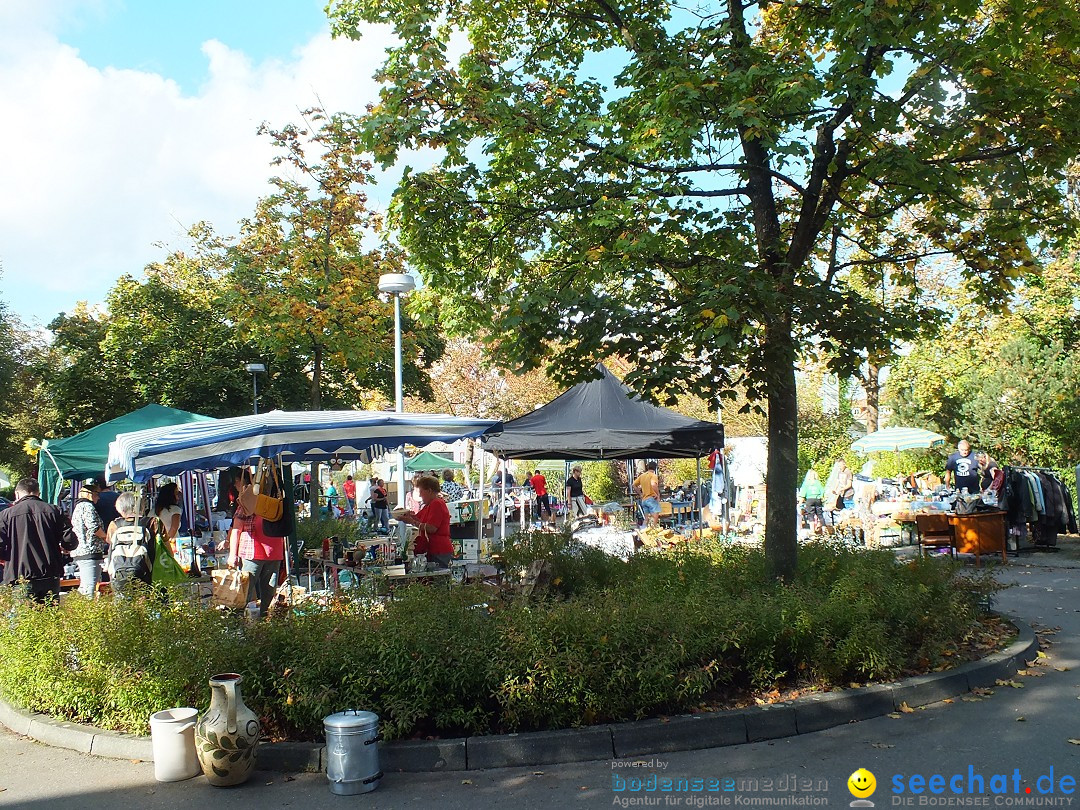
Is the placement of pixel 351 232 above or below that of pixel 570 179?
above

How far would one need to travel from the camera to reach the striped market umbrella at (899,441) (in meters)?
22.6

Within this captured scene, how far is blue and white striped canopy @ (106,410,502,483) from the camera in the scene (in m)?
9.45

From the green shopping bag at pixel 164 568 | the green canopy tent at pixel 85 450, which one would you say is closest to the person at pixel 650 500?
the green canopy tent at pixel 85 450

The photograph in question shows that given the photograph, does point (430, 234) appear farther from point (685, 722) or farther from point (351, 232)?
point (351, 232)

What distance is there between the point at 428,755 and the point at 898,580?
199 inches

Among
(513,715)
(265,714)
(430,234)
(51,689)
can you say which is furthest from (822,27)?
(51,689)

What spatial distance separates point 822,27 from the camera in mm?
9305

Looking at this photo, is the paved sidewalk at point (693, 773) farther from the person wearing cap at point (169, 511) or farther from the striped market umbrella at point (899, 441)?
the striped market umbrella at point (899, 441)

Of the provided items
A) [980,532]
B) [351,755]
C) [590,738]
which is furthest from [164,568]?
[980,532]

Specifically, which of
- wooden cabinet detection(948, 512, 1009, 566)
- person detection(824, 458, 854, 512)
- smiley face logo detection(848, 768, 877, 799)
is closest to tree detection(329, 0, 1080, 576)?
smiley face logo detection(848, 768, 877, 799)

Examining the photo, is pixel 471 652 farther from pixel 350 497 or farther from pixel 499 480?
pixel 350 497

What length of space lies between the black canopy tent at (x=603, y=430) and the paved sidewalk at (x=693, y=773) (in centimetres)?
763

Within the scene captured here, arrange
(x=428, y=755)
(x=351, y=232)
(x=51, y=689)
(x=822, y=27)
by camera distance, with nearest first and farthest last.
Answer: (x=428, y=755), (x=51, y=689), (x=822, y=27), (x=351, y=232)

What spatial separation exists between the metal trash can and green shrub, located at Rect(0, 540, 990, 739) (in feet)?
1.46
